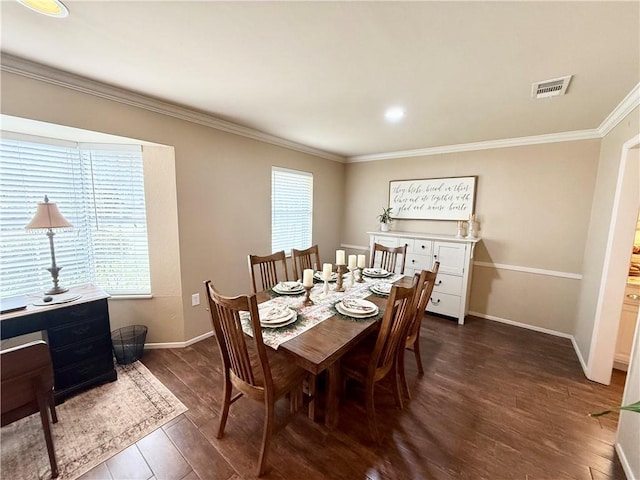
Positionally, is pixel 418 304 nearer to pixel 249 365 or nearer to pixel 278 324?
pixel 278 324

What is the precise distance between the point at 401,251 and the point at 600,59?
199 centimetres

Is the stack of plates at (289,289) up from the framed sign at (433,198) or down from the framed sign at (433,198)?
down

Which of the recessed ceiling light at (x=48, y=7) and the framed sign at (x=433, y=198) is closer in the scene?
the recessed ceiling light at (x=48, y=7)

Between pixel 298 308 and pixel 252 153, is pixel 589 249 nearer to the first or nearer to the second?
pixel 298 308

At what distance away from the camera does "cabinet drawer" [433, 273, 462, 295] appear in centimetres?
338

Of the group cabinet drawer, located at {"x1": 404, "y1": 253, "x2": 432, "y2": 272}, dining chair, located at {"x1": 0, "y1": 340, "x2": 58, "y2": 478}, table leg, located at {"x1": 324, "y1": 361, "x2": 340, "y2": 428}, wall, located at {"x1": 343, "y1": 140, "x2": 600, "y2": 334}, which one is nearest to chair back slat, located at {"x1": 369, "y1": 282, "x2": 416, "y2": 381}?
table leg, located at {"x1": 324, "y1": 361, "x2": 340, "y2": 428}

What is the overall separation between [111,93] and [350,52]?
1.92 m

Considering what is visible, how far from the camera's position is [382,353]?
167cm

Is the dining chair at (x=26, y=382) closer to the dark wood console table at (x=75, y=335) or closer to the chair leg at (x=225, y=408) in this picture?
the dark wood console table at (x=75, y=335)

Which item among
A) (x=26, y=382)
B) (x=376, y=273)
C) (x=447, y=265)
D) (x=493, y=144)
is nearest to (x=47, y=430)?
(x=26, y=382)

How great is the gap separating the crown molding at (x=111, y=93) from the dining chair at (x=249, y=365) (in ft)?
6.08

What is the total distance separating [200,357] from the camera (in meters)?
2.54

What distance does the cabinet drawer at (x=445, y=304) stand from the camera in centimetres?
341

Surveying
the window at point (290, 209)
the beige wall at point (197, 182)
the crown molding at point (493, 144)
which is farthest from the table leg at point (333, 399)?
the crown molding at point (493, 144)
